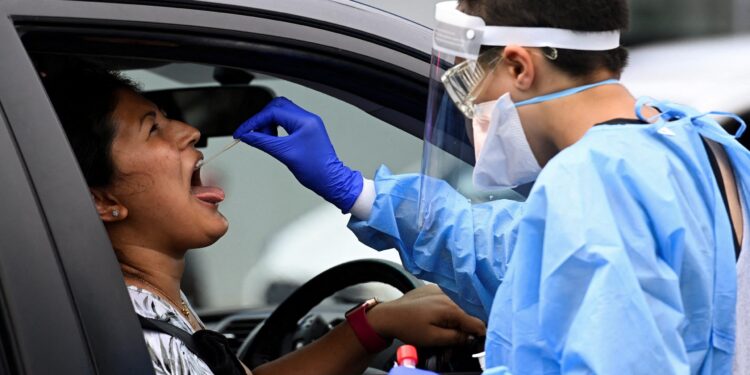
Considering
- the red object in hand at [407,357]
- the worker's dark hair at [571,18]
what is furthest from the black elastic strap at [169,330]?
the worker's dark hair at [571,18]

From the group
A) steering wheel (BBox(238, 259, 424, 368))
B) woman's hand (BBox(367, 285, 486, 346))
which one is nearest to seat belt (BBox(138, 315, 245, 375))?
woman's hand (BBox(367, 285, 486, 346))

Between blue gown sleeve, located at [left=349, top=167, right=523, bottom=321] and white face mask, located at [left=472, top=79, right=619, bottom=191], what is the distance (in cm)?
28

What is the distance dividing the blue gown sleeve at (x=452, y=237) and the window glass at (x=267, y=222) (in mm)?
315

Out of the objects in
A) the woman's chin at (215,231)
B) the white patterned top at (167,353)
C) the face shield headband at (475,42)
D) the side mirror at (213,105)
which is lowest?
the white patterned top at (167,353)

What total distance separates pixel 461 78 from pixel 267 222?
2405mm

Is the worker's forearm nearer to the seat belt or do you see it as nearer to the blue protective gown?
the seat belt

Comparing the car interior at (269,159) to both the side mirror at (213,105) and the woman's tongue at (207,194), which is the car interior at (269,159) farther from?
the woman's tongue at (207,194)

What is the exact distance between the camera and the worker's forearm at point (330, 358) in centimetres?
267

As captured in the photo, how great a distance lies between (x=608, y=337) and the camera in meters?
1.57

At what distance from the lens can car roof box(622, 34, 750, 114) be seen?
6242 millimetres

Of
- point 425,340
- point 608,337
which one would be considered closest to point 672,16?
point 425,340

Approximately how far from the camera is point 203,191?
8.21 feet

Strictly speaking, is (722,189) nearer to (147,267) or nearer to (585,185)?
(585,185)

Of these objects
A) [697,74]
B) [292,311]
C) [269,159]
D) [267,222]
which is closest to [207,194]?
[292,311]
